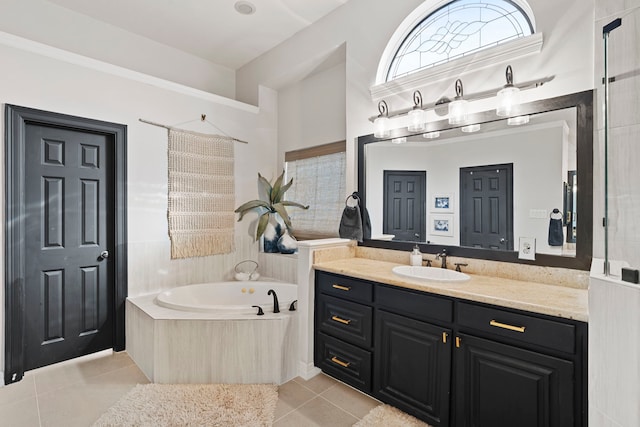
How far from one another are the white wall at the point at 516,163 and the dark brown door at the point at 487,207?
0.03 metres

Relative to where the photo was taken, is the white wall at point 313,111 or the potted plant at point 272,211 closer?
the white wall at point 313,111

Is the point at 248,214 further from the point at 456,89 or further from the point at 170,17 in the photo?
the point at 456,89

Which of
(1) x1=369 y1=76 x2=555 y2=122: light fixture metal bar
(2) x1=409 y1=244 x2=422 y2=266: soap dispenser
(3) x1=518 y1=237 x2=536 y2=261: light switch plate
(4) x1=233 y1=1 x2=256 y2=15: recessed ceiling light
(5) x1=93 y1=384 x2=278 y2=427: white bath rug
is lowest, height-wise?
(5) x1=93 y1=384 x2=278 y2=427: white bath rug

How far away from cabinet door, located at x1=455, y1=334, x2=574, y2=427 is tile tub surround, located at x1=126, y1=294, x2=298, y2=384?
1253 mm

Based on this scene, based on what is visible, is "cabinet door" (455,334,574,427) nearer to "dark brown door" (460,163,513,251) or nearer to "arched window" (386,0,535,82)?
"dark brown door" (460,163,513,251)

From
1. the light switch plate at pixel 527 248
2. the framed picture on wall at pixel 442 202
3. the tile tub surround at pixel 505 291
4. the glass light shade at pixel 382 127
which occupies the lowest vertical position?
the tile tub surround at pixel 505 291

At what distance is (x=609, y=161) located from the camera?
1.15 m

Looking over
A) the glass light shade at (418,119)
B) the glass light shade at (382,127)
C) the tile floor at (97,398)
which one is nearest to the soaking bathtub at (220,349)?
the tile floor at (97,398)

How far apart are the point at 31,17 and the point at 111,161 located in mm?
1376

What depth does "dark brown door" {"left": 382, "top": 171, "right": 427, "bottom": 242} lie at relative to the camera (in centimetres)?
247

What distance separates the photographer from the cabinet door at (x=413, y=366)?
1776 millimetres

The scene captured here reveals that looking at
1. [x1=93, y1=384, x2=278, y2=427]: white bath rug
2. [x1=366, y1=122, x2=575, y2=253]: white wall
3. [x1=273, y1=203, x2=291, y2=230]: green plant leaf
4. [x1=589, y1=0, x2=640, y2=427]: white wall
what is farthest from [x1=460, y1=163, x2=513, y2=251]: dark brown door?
[x1=273, y1=203, x2=291, y2=230]: green plant leaf

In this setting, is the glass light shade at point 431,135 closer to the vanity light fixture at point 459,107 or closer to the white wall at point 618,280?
the vanity light fixture at point 459,107

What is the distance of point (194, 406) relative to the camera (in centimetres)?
208
